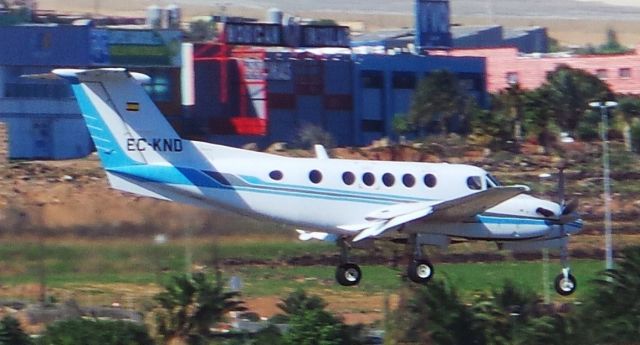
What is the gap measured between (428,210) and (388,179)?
4.93ft

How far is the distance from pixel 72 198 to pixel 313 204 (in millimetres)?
29205

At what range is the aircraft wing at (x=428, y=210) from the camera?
143ft

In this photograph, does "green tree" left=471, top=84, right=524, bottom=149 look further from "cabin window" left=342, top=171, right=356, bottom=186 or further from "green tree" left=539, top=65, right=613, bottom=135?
"cabin window" left=342, top=171, right=356, bottom=186

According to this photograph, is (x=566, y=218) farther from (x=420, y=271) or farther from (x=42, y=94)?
(x=42, y=94)

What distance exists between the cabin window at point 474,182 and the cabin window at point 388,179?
197cm

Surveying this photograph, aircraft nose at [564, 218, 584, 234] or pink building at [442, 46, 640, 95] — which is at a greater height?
aircraft nose at [564, 218, 584, 234]

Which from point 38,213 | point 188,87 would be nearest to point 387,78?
point 188,87

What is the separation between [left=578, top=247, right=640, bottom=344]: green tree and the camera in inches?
1539

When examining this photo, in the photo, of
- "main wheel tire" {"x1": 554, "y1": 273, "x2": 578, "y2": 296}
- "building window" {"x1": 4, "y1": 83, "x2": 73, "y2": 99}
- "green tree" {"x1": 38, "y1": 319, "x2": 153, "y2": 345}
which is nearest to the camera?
"green tree" {"x1": 38, "y1": 319, "x2": 153, "y2": 345}

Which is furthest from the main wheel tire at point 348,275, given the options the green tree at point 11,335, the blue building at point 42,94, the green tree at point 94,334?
the blue building at point 42,94

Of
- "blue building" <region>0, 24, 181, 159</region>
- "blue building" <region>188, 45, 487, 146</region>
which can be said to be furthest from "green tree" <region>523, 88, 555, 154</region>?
"blue building" <region>0, 24, 181, 159</region>

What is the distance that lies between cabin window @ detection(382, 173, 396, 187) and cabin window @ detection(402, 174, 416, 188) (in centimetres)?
28

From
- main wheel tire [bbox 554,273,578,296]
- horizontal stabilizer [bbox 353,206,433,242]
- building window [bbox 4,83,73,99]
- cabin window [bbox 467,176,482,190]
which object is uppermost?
cabin window [bbox 467,176,482,190]

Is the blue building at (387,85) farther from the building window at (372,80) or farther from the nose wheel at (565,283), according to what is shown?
the nose wheel at (565,283)
